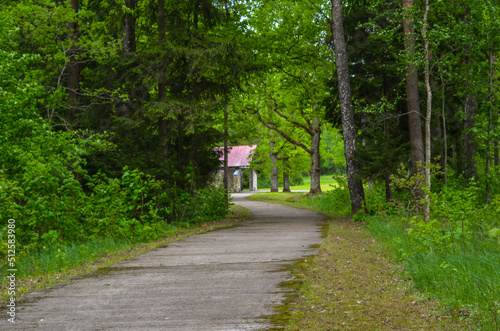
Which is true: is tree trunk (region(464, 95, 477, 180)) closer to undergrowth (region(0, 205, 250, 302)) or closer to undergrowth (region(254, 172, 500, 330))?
undergrowth (region(254, 172, 500, 330))

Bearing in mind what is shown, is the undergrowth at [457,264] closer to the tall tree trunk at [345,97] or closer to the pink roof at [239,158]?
the tall tree trunk at [345,97]

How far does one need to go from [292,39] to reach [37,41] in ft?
37.6

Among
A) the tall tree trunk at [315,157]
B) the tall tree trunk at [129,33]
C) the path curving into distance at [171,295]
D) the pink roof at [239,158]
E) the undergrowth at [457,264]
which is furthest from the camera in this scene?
the pink roof at [239,158]

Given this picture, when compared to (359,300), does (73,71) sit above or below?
above

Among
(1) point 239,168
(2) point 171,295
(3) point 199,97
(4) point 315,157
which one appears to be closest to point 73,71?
(3) point 199,97

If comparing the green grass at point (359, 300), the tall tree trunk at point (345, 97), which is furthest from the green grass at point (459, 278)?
the tall tree trunk at point (345, 97)

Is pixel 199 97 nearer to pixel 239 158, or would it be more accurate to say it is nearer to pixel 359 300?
pixel 359 300

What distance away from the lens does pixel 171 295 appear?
6180 millimetres

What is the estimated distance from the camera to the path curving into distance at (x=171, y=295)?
5.03 metres

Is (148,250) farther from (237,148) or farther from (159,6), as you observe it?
(237,148)

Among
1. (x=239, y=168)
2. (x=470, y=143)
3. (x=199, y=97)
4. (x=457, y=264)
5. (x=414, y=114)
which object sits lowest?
(x=457, y=264)

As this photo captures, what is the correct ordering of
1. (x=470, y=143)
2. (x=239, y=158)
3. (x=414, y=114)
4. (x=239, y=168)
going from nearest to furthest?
(x=414, y=114) → (x=470, y=143) → (x=239, y=168) → (x=239, y=158)

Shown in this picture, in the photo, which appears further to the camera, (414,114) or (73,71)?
(73,71)

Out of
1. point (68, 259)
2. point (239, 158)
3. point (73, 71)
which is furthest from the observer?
point (239, 158)
